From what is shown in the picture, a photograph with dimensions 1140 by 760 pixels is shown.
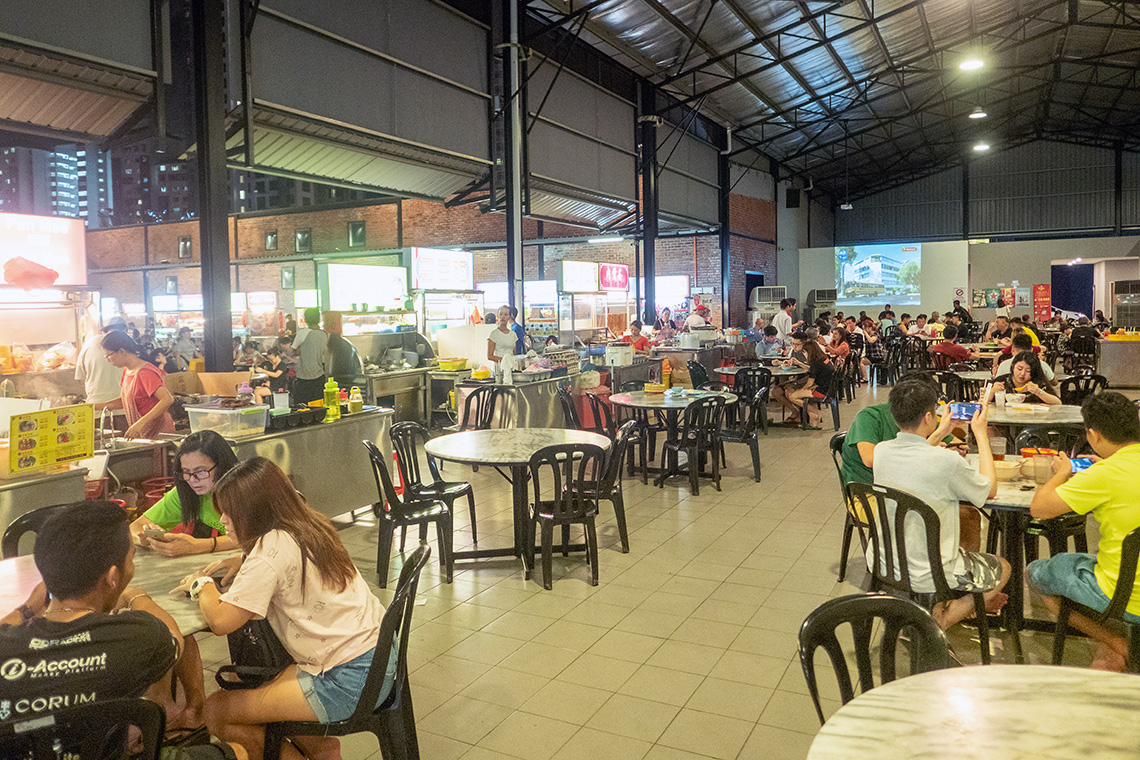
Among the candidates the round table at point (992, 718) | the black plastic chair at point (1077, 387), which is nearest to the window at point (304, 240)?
the black plastic chair at point (1077, 387)

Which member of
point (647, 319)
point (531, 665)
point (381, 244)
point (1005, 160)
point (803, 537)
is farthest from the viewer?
point (1005, 160)

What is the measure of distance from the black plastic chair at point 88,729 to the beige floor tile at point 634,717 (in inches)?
68.1

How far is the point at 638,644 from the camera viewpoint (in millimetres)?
3734

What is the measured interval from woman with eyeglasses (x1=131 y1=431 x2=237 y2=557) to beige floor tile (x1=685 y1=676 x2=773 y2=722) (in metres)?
1.95

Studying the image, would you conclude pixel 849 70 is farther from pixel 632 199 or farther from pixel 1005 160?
pixel 1005 160

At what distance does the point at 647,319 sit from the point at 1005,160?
15.5 m

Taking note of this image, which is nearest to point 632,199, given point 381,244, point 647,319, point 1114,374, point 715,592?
point 647,319

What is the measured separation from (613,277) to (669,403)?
333 inches

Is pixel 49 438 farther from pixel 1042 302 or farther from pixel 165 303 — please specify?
pixel 1042 302

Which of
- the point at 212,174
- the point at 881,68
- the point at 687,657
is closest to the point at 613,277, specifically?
the point at 881,68

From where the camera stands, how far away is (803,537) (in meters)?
5.39

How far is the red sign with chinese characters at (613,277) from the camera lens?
14.4m

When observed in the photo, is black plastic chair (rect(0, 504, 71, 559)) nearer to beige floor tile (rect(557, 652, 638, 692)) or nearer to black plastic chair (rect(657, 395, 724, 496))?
beige floor tile (rect(557, 652, 638, 692))

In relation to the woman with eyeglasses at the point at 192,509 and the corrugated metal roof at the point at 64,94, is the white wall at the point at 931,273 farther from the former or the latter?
the woman with eyeglasses at the point at 192,509
